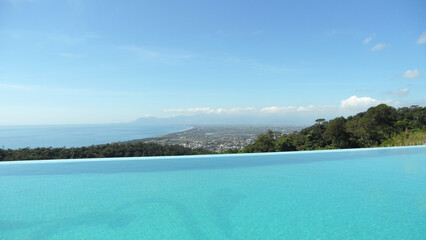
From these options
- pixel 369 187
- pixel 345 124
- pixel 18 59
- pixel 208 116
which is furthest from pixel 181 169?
pixel 208 116

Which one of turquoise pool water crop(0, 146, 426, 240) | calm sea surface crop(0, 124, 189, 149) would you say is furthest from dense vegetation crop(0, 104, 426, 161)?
turquoise pool water crop(0, 146, 426, 240)

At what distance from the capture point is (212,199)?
294 cm

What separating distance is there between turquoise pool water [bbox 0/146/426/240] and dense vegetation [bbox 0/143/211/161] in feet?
5.04

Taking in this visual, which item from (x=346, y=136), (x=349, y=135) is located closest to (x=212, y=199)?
(x=346, y=136)

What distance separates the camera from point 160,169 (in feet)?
14.7

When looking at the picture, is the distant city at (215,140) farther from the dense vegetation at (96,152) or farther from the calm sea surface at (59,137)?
the calm sea surface at (59,137)

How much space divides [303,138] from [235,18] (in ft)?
21.1

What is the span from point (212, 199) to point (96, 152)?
5.12 m

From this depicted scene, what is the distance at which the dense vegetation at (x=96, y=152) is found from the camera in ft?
19.6

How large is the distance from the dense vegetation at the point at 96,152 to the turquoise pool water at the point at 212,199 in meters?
1.54

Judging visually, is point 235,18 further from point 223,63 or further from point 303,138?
point 303,138

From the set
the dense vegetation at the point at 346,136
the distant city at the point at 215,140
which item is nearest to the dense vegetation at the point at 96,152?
the dense vegetation at the point at 346,136

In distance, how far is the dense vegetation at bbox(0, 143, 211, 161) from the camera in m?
5.98

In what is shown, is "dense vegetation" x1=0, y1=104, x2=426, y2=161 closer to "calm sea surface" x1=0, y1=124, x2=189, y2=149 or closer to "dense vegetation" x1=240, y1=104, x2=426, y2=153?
"dense vegetation" x1=240, y1=104, x2=426, y2=153
